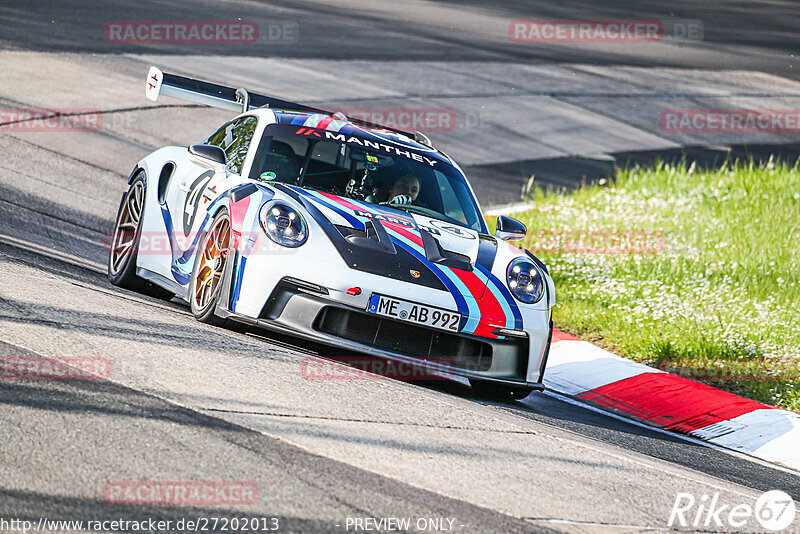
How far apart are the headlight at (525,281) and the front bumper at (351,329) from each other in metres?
0.50

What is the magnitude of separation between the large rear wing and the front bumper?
227 centimetres

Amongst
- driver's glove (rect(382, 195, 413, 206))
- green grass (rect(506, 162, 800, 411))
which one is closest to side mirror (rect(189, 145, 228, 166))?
driver's glove (rect(382, 195, 413, 206))

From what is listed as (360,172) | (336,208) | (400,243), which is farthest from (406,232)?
(360,172)

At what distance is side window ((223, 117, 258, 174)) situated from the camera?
23.8 feet

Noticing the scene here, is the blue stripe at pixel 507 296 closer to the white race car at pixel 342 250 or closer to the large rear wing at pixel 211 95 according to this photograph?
the white race car at pixel 342 250

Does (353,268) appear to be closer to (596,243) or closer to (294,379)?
(294,379)

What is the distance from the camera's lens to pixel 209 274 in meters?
6.38

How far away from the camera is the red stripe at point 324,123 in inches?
292

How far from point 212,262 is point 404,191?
4.84 ft

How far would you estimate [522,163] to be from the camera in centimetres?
1530

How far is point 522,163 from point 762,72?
1108cm

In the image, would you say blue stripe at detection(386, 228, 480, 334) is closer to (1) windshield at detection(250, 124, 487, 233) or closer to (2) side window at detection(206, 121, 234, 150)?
(1) windshield at detection(250, 124, 487, 233)

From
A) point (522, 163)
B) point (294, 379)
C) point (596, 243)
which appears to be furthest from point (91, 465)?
point (522, 163)

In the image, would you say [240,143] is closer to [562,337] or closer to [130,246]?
[130,246]
